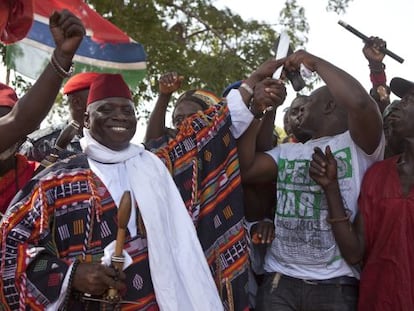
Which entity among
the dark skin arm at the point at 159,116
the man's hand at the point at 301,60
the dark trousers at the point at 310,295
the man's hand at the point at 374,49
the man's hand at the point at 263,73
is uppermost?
the man's hand at the point at 374,49

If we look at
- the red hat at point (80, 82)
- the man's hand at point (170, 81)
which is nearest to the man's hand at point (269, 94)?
the man's hand at point (170, 81)

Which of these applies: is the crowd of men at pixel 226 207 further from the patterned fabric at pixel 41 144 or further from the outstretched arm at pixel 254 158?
the patterned fabric at pixel 41 144

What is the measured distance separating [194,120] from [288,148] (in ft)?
2.08

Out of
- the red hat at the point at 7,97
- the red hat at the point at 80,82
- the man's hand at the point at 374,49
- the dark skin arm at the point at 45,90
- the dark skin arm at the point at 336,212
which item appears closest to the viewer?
the dark skin arm at the point at 45,90

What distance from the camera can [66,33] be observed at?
9.05 ft

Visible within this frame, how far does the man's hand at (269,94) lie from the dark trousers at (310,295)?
1.00 meters

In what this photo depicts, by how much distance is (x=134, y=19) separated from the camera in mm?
10141

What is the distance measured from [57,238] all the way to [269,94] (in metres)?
1.39

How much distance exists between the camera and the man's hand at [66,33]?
2.74m

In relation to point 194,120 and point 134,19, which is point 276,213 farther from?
point 134,19

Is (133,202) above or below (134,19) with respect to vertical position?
below

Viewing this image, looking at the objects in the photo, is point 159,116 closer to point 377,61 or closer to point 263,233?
point 263,233

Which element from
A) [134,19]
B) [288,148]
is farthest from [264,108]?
[134,19]

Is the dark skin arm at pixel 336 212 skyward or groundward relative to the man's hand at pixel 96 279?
skyward
